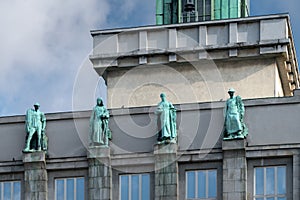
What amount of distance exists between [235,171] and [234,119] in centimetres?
253

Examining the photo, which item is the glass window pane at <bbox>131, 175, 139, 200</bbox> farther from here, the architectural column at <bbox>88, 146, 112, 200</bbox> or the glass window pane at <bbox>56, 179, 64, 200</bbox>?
the glass window pane at <bbox>56, 179, 64, 200</bbox>

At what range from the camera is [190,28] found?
8331 cm

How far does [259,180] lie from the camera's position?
74625mm

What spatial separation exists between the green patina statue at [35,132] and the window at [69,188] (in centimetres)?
192

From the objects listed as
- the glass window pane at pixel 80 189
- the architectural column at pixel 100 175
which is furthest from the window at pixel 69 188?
the architectural column at pixel 100 175

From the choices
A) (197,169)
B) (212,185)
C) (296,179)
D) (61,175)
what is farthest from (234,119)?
(61,175)

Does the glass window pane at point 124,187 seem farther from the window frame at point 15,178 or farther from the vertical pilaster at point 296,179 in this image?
the vertical pilaster at point 296,179

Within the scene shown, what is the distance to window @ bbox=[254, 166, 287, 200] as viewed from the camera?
74250mm

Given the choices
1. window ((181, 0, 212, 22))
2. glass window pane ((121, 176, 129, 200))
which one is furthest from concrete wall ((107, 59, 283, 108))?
glass window pane ((121, 176, 129, 200))

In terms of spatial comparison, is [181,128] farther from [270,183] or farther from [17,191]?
[17,191]

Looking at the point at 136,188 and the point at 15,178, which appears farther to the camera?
the point at 15,178

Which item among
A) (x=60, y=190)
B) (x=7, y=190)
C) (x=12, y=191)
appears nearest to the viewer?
(x=60, y=190)

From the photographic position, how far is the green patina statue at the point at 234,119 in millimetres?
74625

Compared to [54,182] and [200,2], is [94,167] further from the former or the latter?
[200,2]
